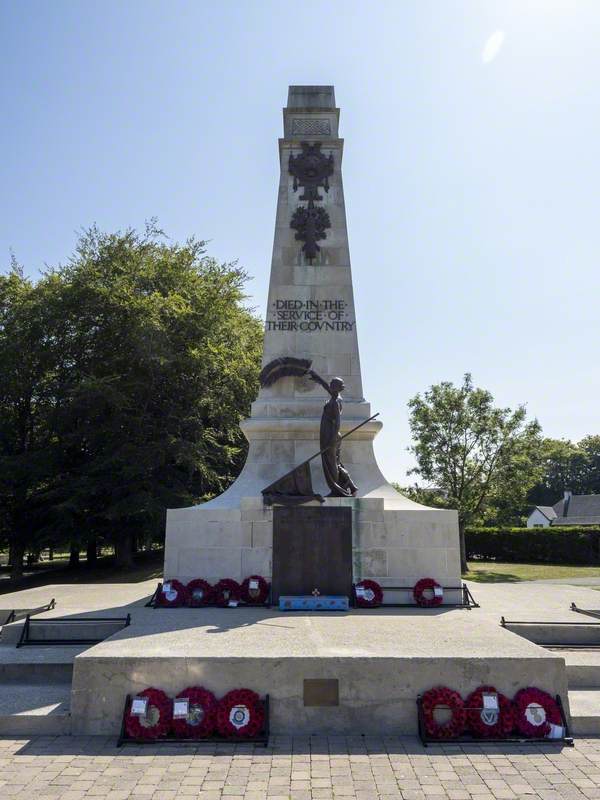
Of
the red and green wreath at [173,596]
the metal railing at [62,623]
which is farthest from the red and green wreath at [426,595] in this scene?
the metal railing at [62,623]

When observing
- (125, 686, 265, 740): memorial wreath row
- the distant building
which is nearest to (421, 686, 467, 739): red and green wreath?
(125, 686, 265, 740): memorial wreath row

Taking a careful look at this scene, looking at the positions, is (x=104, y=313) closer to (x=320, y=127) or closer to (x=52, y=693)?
(x=320, y=127)

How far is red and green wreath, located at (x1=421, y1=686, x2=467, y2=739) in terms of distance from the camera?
5797 millimetres

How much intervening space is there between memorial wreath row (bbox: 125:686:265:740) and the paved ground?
177mm

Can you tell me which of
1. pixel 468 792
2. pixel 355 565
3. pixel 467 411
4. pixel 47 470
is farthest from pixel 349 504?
pixel 467 411

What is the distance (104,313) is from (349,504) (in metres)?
16.3

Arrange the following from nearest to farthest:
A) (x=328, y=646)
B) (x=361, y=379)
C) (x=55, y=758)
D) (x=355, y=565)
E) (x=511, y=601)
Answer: (x=55, y=758) → (x=328, y=646) → (x=355, y=565) → (x=511, y=601) → (x=361, y=379)

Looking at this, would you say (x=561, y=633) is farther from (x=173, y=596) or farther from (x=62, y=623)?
(x=62, y=623)

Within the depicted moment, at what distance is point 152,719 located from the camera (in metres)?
5.82

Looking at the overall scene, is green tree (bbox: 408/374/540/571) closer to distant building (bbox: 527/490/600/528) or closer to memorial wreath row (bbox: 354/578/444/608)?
memorial wreath row (bbox: 354/578/444/608)

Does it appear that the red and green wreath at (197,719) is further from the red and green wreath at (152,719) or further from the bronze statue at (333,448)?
the bronze statue at (333,448)

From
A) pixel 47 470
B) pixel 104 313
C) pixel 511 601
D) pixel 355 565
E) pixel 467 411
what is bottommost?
pixel 511 601

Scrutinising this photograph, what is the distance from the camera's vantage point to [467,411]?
2741 cm

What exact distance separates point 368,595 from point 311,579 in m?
0.95
